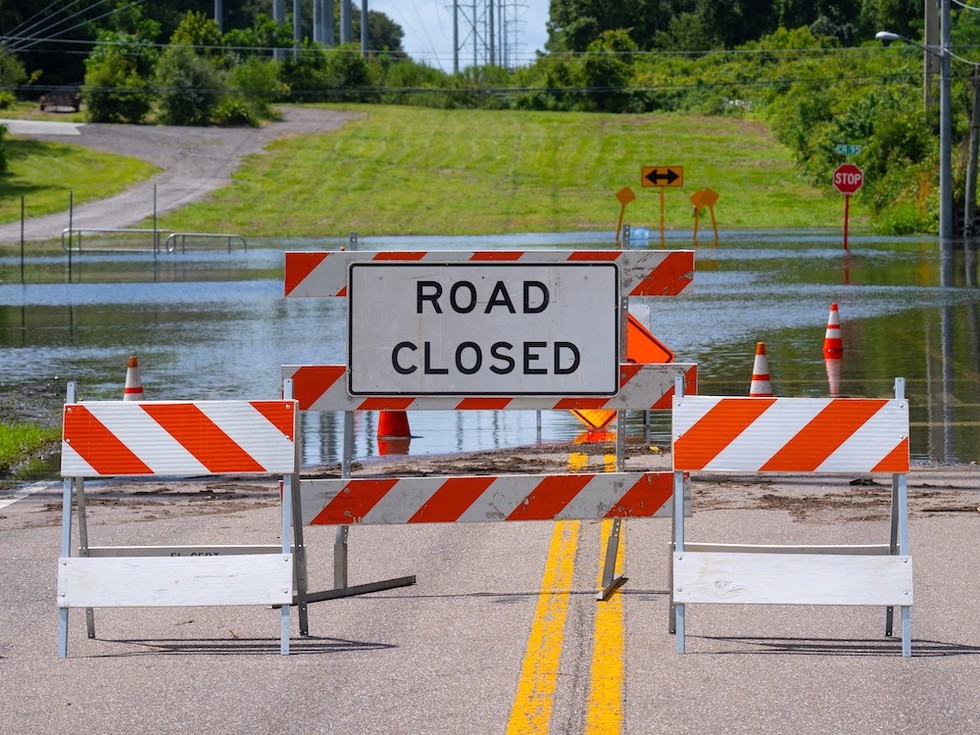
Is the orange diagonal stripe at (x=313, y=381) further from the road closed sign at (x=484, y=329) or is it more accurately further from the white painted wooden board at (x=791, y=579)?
the white painted wooden board at (x=791, y=579)

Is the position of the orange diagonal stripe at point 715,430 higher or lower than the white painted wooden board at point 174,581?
higher

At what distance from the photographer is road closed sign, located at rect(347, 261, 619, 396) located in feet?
25.4

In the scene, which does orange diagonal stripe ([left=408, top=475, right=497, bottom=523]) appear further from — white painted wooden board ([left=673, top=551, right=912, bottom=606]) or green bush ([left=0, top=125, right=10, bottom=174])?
green bush ([left=0, top=125, right=10, bottom=174])

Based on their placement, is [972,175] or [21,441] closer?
[21,441]

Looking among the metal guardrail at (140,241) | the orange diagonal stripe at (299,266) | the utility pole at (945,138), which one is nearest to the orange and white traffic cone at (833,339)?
the orange diagonal stripe at (299,266)

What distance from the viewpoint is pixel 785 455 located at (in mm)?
7059

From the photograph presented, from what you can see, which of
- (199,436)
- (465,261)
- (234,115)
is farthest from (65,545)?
(234,115)

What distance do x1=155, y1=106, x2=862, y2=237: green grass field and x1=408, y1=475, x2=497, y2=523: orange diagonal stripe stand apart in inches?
1859

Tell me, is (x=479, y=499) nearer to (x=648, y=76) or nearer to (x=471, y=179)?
(x=471, y=179)

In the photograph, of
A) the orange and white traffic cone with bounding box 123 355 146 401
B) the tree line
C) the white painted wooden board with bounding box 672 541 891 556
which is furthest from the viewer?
the tree line

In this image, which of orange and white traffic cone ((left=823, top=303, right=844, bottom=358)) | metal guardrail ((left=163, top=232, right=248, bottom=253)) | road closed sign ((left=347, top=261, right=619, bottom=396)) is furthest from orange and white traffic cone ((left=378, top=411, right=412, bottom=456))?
metal guardrail ((left=163, top=232, right=248, bottom=253))

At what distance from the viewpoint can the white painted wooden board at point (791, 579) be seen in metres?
6.88

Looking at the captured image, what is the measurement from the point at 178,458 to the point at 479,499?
54.8 inches

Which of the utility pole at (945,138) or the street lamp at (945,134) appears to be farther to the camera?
the utility pole at (945,138)
